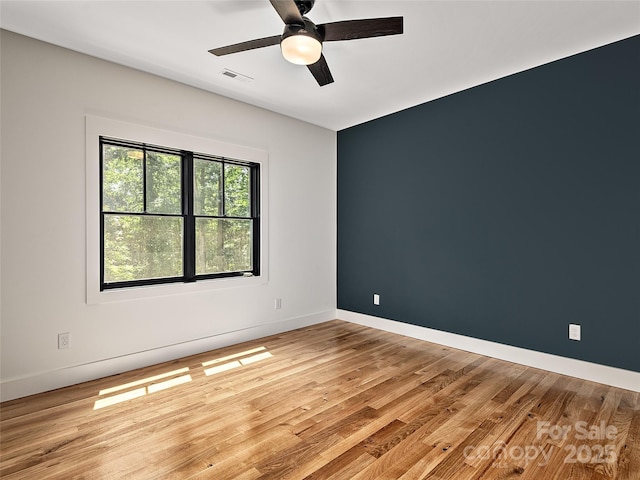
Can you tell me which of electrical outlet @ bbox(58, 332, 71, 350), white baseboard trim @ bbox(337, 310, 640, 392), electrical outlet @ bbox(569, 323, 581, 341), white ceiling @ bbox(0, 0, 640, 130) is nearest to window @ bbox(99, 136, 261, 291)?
electrical outlet @ bbox(58, 332, 71, 350)

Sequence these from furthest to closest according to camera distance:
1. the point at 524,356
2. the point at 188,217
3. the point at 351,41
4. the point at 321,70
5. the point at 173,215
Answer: the point at 188,217
the point at 173,215
the point at 524,356
the point at 351,41
the point at 321,70

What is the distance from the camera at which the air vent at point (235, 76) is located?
3355 mm

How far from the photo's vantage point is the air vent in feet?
11.0

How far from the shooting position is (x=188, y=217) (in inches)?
146

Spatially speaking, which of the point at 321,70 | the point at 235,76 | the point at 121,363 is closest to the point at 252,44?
the point at 321,70

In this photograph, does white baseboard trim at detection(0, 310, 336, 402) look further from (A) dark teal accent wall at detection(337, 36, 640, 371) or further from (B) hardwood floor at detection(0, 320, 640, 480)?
(A) dark teal accent wall at detection(337, 36, 640, 371)

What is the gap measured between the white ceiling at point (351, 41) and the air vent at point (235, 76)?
59mm

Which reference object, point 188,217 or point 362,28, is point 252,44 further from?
point 188,217

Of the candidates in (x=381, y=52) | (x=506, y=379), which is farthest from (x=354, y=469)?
(x=381, y=52)

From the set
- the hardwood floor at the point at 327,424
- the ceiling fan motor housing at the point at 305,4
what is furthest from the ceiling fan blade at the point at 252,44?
the hardwood floor at the point at 327,424

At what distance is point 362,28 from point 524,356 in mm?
3214

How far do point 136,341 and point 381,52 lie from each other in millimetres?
3439

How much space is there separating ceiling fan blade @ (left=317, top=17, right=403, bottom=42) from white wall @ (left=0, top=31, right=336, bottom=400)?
200 cm

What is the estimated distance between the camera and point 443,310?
4012 mm
